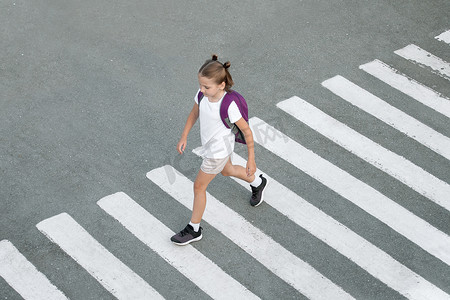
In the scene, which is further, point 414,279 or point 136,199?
point 136,199

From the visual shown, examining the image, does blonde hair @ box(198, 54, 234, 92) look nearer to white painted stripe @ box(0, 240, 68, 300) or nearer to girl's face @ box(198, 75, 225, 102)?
girl's face @ box(198, 75, 225, 102)

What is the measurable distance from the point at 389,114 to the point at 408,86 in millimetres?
836

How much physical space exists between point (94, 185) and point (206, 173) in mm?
1845

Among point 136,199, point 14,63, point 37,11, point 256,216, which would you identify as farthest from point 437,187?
point 37,11

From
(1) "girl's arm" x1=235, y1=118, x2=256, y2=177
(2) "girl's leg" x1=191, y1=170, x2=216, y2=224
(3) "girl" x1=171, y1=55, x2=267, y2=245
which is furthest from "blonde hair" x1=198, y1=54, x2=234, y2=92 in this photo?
(2) "girl's leg" x1=191, y1=170, x2=216, y2=224

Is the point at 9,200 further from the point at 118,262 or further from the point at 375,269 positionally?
the point at 375,269

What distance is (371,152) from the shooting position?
856 centimetres

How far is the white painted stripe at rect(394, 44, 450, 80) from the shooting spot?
10172mm

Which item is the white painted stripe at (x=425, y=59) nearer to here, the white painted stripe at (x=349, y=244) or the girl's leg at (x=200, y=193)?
the white painted stripe at (x=349, y=244)

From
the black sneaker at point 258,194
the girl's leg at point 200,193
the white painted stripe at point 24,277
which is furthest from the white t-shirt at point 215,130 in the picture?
the white painted stripe at point 24,277

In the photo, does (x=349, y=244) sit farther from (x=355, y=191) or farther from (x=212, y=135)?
(x=212, y=135)

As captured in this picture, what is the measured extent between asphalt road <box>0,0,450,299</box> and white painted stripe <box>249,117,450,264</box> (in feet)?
0.36

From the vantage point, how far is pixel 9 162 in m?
8.22

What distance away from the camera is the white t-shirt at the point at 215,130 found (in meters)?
6.30
